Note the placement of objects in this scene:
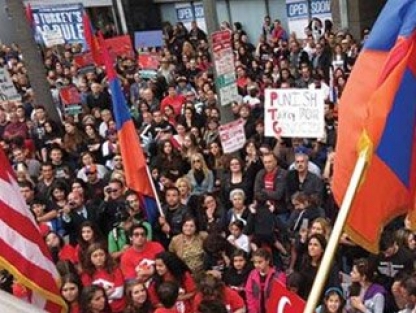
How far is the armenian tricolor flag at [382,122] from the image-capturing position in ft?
12.8

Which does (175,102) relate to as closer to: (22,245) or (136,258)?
(136,258)

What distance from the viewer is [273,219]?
729 centimetres

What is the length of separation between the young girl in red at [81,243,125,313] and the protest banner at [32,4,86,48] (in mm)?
12633

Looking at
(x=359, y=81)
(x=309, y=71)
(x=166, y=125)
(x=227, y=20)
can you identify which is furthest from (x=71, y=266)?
(x=227, y=20)

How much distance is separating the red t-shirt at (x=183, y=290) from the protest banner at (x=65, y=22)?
42.8 feet

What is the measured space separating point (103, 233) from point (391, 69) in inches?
183

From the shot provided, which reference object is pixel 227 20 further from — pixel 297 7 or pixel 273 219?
pixel 273 219

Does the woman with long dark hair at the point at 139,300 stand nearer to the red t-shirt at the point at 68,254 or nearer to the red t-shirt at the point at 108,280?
the red t-shirt at the point at 108,280

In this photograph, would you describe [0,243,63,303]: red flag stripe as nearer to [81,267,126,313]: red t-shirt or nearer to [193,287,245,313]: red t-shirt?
[193,287,245,313]: red t-shirt

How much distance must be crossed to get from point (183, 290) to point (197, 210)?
5.79 feet

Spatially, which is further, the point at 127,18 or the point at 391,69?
the point at 127,18

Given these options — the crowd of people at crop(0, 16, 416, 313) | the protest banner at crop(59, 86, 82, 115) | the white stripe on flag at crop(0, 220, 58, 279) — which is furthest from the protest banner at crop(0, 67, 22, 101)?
the white stripe on flag at crop(0, 220, 58, 279)

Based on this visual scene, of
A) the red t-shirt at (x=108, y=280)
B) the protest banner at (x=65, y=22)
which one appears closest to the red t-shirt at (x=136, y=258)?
the red t-shirt at (x=108, y=280)

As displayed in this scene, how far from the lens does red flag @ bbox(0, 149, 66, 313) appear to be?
187 inches
